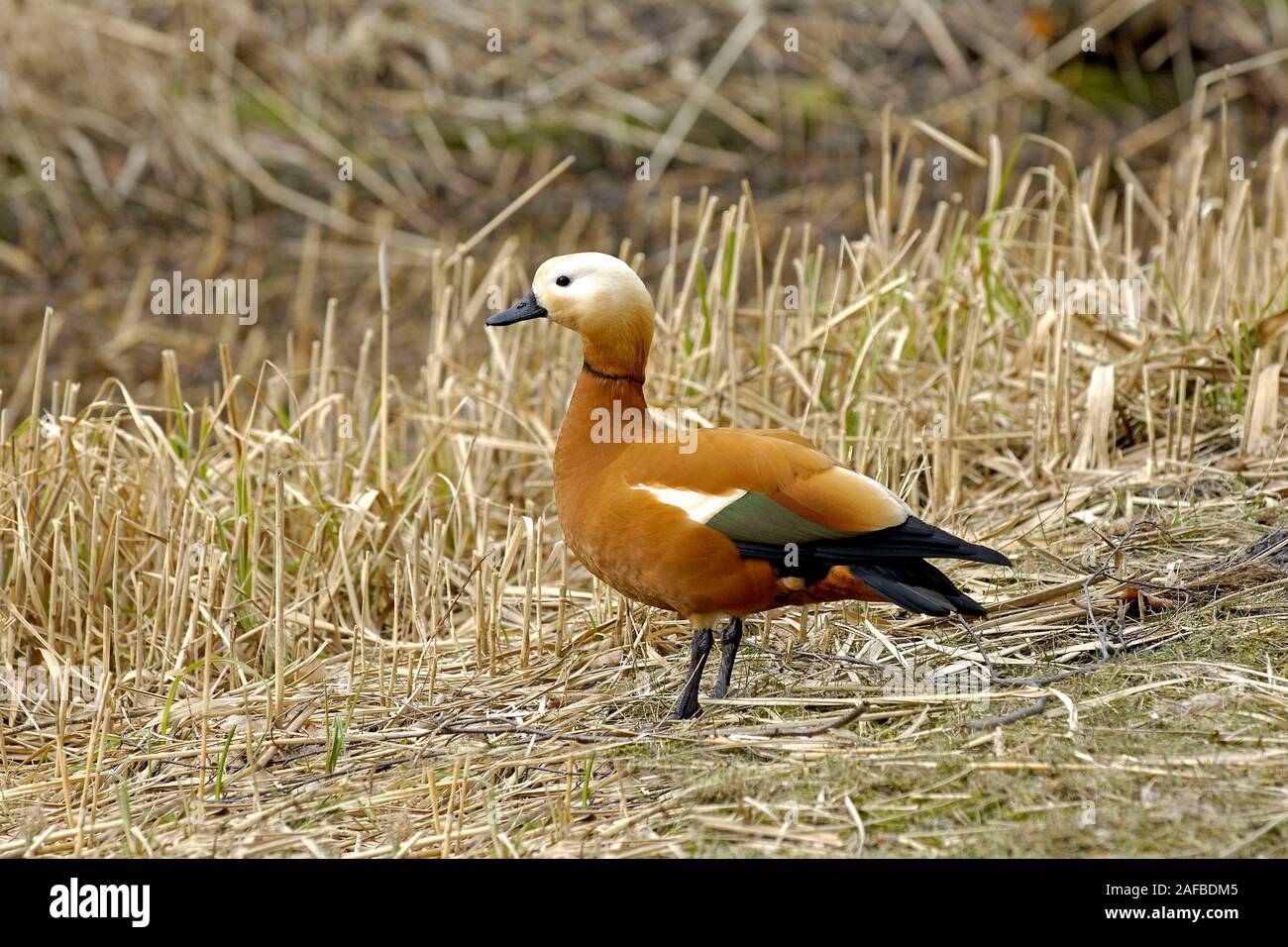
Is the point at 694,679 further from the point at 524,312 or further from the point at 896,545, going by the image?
the point at 524,312

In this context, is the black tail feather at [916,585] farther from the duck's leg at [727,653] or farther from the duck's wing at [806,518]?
the duck's leg at [727,653]

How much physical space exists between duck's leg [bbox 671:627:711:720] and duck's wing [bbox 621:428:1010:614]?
1.05ft

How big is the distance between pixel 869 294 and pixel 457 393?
1391mm

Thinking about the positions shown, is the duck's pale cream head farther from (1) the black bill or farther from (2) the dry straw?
(2) the dry straw

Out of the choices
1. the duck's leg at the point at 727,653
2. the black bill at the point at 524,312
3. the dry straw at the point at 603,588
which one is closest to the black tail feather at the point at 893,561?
the dry straw at the point at 603,588

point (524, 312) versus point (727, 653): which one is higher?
point (524, 312)

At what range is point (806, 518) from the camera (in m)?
3.02

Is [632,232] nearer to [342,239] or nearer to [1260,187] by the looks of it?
[342,239]

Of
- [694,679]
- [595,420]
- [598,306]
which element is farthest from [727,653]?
[598,306]

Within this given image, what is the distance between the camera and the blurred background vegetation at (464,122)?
7828 millimetres

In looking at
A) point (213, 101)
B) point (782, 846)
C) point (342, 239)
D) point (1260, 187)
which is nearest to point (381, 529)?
point (782, 846)

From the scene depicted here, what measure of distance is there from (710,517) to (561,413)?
6.85 ft

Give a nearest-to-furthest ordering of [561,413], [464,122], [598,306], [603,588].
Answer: [598,306] < [603,588] < [561,413] < [464,122]

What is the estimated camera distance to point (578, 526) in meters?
3.18
